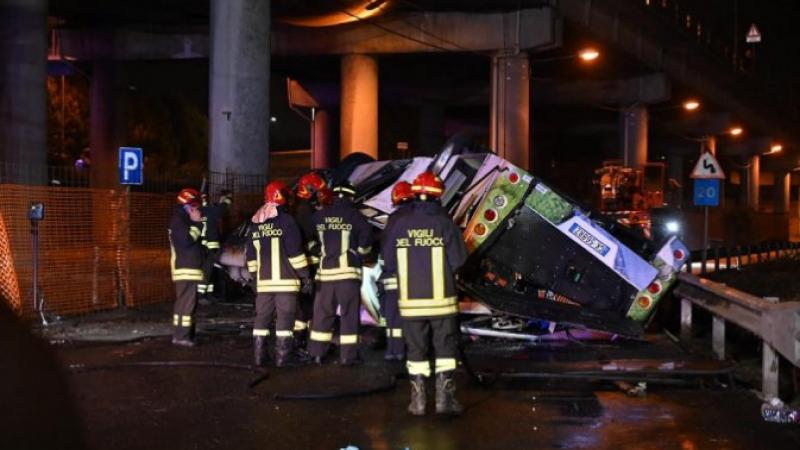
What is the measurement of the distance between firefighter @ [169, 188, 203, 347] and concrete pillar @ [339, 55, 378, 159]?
63.0 ft

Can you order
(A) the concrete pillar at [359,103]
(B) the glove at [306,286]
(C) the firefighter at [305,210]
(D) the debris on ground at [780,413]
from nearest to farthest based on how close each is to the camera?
1. (D) the debris on ground at [780,413]
2. (B) the glove at [306,286]
3. (C) the firefighter at [305,210]
4. (A) the concrete pillar at [359,103]

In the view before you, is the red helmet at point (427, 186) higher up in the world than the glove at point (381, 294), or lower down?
higher up

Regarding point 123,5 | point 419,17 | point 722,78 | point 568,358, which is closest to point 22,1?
point 123,5

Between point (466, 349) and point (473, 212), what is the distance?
1504mm

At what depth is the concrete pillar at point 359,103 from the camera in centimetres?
2892

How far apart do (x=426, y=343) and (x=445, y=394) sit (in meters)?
0.40

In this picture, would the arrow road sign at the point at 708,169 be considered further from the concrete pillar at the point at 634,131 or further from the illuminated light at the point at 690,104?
the illuminated light at the point at 690,104

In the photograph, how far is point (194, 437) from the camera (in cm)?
621

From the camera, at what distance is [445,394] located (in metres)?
6.72

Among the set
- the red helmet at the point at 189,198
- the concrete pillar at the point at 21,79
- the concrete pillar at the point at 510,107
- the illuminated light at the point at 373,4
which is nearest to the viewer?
the red helmet at the point at 189,198

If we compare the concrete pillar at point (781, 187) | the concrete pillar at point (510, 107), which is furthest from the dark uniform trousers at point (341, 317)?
the concrete pillar at point (781, 187)

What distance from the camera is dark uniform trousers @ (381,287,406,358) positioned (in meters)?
8.91

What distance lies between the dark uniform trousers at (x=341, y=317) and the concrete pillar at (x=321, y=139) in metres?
28.2

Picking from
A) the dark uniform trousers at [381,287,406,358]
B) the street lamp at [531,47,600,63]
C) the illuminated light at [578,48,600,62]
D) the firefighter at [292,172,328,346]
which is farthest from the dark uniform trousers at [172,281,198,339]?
the illuminated light at [578,48,600,62]
